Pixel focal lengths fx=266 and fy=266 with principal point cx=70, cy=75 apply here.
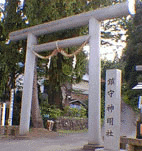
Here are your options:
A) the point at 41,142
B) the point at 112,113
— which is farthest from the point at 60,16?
the point at 112,113

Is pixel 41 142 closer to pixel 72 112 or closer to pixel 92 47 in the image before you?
pixel 92 47

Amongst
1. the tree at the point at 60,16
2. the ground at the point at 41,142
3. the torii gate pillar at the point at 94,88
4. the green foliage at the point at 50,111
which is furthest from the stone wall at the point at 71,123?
the torii gate pillar at the point at 94,88

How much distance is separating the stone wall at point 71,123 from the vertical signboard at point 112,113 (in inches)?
369

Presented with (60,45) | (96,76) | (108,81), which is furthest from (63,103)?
(108,81)

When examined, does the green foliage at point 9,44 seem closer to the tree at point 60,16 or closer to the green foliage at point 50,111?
the tree at point 60,16

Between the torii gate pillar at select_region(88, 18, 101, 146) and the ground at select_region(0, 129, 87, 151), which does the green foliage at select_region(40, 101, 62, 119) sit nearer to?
the ground at select_region(0, 129, 87, 151)

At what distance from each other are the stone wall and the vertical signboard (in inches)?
369

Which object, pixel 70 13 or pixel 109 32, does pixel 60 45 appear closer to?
pixel 70 13

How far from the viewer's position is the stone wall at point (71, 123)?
16672 mm

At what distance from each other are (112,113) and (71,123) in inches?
456

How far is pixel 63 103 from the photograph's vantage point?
19.9m

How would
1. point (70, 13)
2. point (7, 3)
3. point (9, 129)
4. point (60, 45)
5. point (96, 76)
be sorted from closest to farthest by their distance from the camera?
point (96, 76)
point (60, 45)
point (9, 129)
point (70, 13)
point (7, 3)

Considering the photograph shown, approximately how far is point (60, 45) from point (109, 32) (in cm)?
811

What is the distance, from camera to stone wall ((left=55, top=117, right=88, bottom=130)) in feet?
54.7
